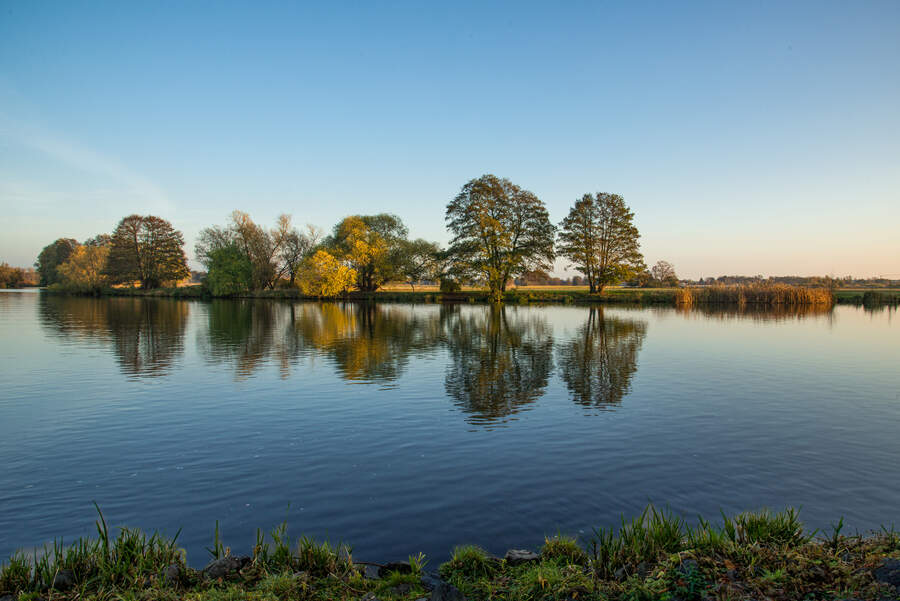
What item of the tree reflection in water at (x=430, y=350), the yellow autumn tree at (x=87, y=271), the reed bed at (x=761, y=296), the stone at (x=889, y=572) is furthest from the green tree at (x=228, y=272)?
the stone at (x=889, y=572)

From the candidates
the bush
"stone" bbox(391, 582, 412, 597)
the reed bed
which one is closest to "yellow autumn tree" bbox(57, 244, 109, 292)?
the bush

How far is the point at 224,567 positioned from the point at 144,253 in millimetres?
114938

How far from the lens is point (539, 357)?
77.7 feet

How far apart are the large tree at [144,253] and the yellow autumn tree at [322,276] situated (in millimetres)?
40650

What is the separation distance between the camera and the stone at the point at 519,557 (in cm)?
576

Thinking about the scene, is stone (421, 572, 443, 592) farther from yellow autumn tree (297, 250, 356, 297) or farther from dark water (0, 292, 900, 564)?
yellow autumn tree (297, 250, 356, 297)

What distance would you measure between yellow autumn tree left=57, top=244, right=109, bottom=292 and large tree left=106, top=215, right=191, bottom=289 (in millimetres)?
1498

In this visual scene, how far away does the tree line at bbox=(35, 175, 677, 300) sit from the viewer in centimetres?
7531

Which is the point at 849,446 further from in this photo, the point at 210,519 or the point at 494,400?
the point at 210,519

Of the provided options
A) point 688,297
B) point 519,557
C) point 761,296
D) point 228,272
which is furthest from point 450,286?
point 519,557

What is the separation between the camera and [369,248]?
87.1 meters

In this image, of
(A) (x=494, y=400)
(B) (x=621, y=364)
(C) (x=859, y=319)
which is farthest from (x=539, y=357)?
(C) (x=859, y=319)

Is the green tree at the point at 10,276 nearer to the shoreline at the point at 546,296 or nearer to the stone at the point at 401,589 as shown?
the shoreline at the point at 546,296

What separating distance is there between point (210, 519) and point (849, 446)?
1329 centimetres
